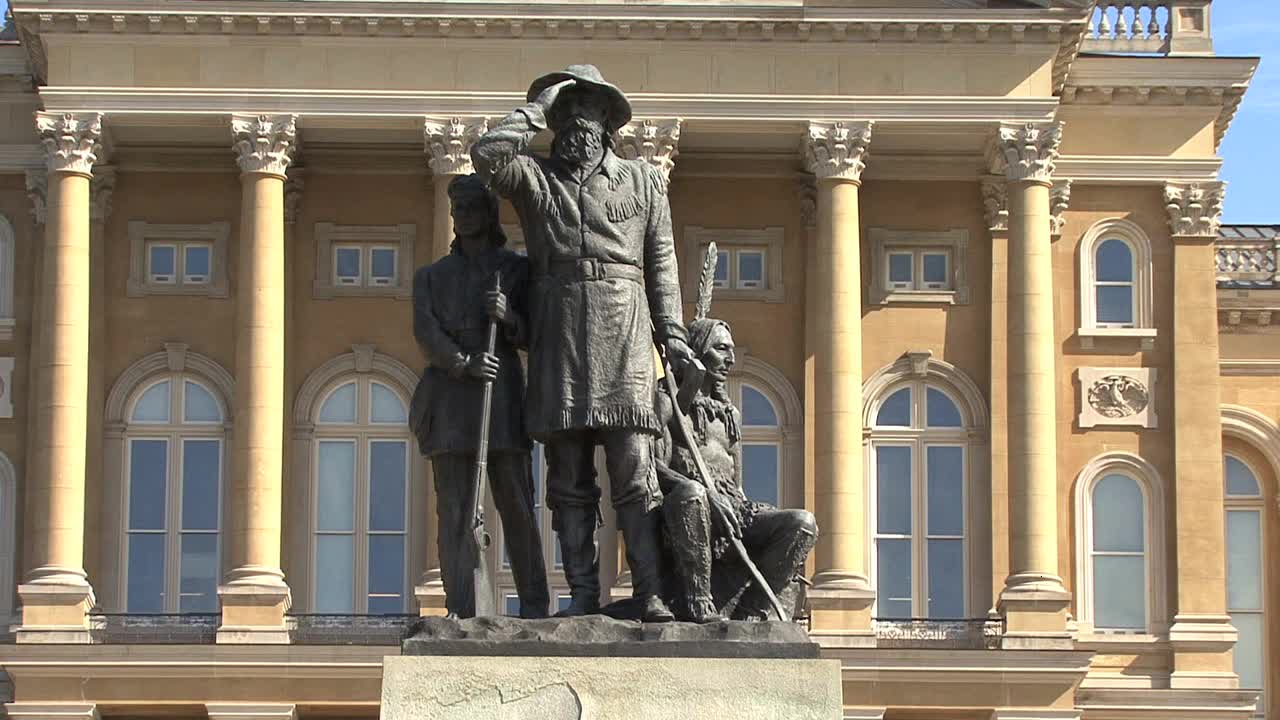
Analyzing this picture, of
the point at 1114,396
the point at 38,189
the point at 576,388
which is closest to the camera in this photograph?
the point at 576,388

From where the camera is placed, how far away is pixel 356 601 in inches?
2058

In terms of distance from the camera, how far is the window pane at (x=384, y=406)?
53125 millimetres

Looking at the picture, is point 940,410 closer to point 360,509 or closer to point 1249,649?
point 1249,649

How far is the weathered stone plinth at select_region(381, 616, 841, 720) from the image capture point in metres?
17.1

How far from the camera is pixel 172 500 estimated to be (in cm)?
5250

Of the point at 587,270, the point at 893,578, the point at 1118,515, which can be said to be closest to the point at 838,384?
the point at 893,578

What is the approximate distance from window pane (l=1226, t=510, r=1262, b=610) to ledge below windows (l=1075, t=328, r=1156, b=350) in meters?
5.09

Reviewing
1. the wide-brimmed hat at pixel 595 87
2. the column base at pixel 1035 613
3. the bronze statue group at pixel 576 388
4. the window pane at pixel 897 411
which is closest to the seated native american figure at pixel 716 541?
the bronze statue group at pixel 576 388

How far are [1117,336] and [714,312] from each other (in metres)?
5.95

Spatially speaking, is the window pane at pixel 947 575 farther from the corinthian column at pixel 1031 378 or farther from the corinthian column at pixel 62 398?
the corinthian column at pixel 62 398

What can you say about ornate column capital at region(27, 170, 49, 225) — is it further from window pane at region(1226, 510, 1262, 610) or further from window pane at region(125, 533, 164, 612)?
window pane at region(1226, 510, 1262, 610)

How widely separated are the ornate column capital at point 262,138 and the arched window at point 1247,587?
1613cm

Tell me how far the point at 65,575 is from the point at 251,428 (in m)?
3.18

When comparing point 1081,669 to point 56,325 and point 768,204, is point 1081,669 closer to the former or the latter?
point 768,204
